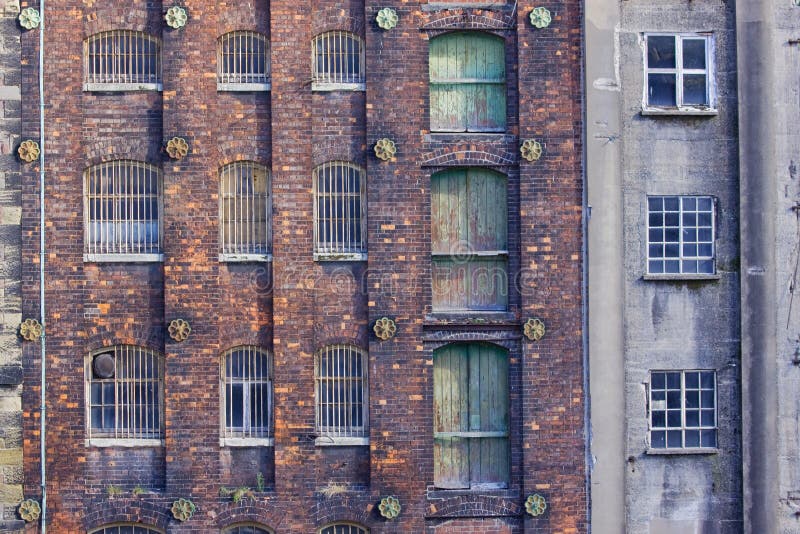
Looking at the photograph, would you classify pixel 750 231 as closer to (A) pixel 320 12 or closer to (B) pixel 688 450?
(B) pixel 688 450

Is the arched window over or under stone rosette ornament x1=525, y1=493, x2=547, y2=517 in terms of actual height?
over

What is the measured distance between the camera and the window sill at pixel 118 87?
15.9 meters

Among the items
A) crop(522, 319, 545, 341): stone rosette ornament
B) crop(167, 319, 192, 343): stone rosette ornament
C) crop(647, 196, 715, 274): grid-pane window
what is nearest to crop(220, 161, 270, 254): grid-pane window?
crop(167, 319, 192, 343): stone rosette ornament

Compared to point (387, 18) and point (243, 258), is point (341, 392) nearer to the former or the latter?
point (243, 258)

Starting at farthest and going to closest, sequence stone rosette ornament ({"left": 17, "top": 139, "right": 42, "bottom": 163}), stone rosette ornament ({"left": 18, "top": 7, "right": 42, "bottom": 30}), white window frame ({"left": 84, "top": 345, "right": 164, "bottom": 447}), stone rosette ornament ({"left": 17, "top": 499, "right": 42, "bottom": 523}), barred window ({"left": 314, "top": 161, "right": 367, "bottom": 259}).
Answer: barred window ({"left": 314, "top": 161, "right": 367, "bottom": 259})
white window frame ({"left": 84, "top": 345, "right": 164, "bottom": 447})
stone rosette ornament ({"left": 18, "top": 7, "right": 42, "bottom": 30})
stone rosette ornament ({"left": 17, "top": 139, "right": 42, "bottom": 163})
stone rosette ornament ({"left": 17, "top": 499, "right": 42, "bottom": 523})

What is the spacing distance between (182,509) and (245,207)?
5.75 metres

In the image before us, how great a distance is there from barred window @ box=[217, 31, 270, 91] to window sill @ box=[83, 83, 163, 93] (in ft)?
4.33

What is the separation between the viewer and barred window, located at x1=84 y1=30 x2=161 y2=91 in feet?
52.6

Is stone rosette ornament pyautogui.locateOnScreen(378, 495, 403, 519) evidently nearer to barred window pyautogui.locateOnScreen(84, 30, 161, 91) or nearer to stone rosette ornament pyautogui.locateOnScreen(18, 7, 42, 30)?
barred window pyautogui.locateOnScreen(84, 30, 161, 91)

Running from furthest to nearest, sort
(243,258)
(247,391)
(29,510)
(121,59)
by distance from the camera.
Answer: (121,59)
(247,391)
(243,258)
(29,510)

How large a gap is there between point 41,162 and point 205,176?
3080 mm

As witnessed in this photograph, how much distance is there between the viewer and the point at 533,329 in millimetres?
15758

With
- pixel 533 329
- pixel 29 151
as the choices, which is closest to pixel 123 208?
pixel 29 151

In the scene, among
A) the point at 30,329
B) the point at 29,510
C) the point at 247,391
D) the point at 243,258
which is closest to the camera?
the point at 29,510
